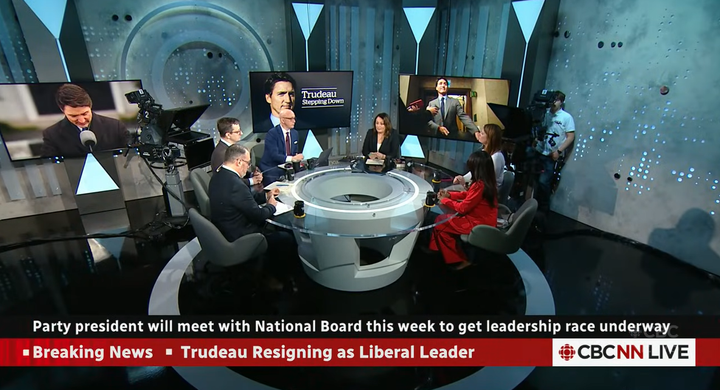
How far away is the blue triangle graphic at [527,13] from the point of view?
490cm

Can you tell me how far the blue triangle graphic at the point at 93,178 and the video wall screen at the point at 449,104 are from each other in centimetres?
470

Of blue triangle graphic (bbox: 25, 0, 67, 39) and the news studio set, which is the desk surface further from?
blue triangle graphic (bbox: 25, 0, 67, 39)

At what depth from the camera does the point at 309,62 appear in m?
6.11

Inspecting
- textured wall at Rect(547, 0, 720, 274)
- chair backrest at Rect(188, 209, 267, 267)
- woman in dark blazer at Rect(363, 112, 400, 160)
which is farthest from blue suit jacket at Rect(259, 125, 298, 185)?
textured wall at Rect(547, 0, 720, 274)

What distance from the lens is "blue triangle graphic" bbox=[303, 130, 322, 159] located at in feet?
22.0

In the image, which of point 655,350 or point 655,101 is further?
point 655,101

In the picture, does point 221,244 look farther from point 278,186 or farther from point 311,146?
point 311,146

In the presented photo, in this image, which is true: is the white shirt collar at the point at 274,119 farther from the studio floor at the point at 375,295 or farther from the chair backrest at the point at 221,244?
the chair backrest at the point at 221,244

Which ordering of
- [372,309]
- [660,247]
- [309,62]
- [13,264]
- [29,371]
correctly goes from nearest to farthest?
[29,371], [372,309], [13,264], [660,247], [309,62]

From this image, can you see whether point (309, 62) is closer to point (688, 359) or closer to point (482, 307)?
point (482, 307)

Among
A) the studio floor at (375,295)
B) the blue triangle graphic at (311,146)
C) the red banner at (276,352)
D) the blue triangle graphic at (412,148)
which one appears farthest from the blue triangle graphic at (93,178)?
the blue triangle graphic at (412,148)

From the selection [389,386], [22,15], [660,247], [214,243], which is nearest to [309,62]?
[22,15]

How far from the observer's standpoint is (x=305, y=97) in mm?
5941

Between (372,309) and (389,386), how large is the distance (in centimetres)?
78
